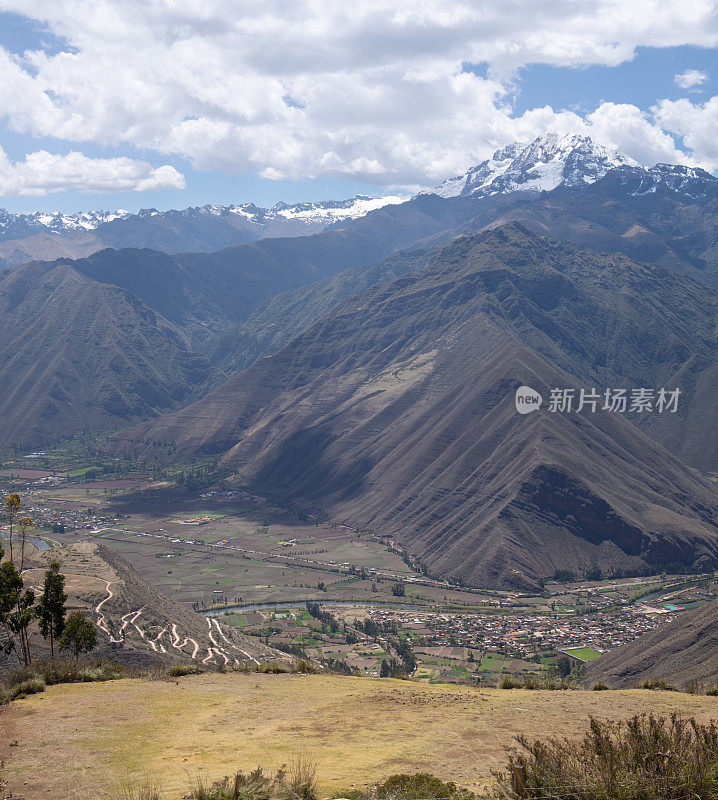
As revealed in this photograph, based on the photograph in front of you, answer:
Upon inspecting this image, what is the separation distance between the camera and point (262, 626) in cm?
12775

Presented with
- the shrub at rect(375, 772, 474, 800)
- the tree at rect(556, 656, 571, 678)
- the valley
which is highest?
the shrub at rect(375, 772, 474, 800)

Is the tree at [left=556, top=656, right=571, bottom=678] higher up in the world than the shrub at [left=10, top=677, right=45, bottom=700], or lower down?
lower down

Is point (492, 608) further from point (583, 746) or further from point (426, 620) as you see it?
point (583, 746)

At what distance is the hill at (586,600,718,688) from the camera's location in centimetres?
6912

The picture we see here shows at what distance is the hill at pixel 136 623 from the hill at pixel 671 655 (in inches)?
1401

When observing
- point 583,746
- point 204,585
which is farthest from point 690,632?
point 204,585

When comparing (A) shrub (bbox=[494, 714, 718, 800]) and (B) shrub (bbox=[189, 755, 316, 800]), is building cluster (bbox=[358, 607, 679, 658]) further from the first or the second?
(B) shrub (bbox=[189, 755, 316, 800])

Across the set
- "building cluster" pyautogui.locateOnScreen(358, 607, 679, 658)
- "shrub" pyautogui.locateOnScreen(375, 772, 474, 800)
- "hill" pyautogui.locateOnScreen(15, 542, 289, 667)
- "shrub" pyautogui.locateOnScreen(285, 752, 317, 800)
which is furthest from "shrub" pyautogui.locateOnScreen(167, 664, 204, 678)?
"building cluster" pyautogui.locateOnScreen(358, 607, 679, 658)

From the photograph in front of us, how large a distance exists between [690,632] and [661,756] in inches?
2800

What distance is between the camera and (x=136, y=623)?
6962 cm

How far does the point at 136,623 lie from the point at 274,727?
48.6 m

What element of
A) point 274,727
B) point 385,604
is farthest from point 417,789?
point 385,604

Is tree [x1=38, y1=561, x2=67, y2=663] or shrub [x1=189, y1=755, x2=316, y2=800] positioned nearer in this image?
shrub [x1=189, y1=755, x2=316, y2=800]

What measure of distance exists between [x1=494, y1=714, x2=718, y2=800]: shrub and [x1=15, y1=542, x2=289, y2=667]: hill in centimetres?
3958
